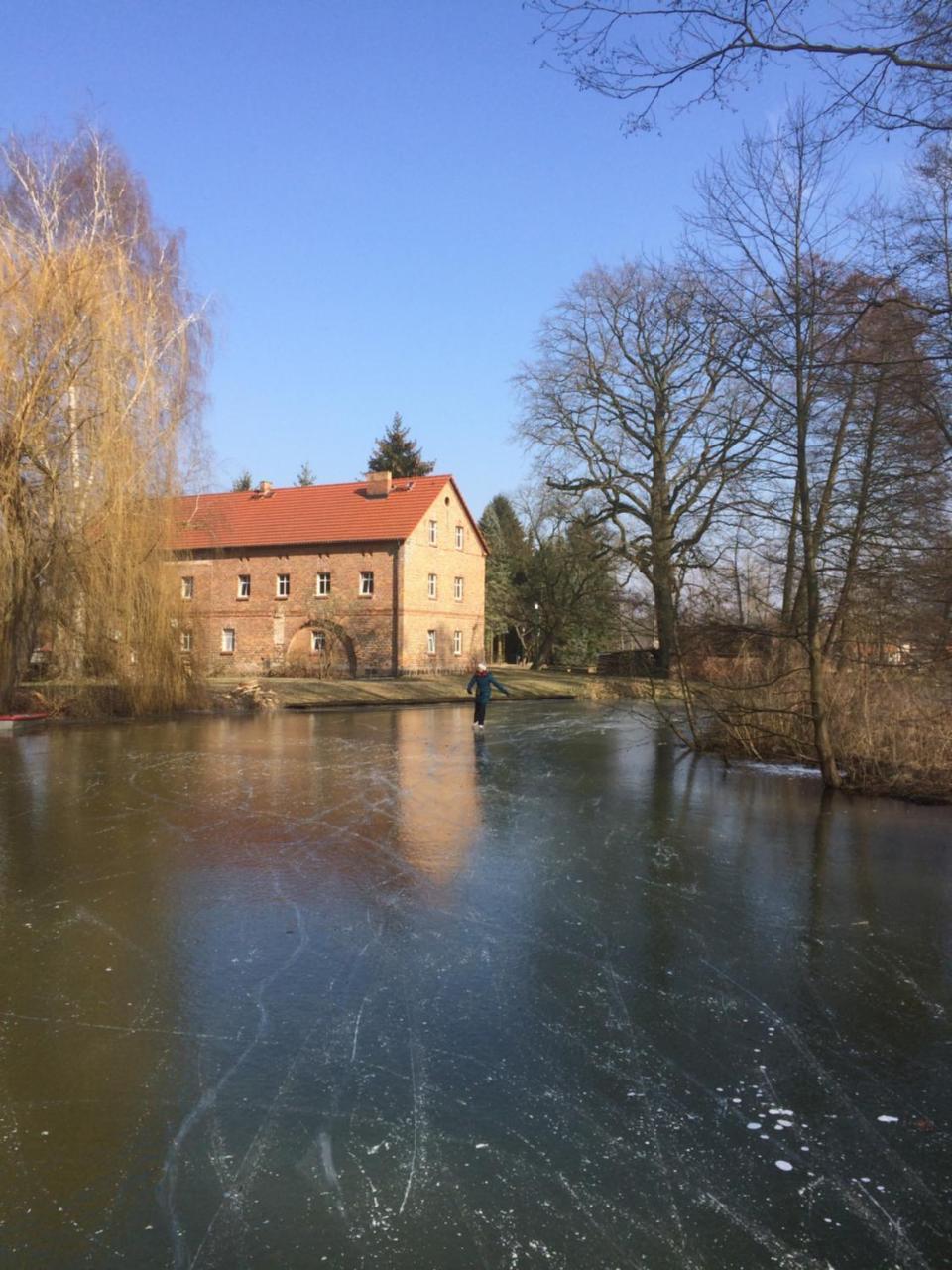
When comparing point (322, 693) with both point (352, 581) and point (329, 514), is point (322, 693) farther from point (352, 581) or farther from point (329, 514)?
point (329, 514)

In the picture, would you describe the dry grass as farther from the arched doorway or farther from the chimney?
the chimney

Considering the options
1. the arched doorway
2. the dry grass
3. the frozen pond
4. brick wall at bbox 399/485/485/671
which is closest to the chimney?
brick wall at bbox 399/485/485/671

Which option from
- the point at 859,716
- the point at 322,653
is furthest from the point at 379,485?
the point at 859,716

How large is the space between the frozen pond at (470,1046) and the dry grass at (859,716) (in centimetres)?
299

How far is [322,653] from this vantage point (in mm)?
44812

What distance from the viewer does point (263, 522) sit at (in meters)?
47.9

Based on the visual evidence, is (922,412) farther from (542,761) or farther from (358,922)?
(358,922)

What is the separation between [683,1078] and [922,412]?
9.53 meters

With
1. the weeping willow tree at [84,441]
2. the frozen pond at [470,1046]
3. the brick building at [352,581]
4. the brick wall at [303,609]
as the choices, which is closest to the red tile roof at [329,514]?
the brick building at [352,581]

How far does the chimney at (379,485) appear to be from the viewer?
46.3 metres

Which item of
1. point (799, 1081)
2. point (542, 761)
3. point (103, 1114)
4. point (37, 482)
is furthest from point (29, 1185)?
point (37, 482)

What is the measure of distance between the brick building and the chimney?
2.4 inches

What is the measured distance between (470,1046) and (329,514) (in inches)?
1704

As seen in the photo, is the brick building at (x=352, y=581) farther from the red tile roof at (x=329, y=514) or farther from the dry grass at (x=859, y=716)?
the dry grass at (x=859, y=716)
